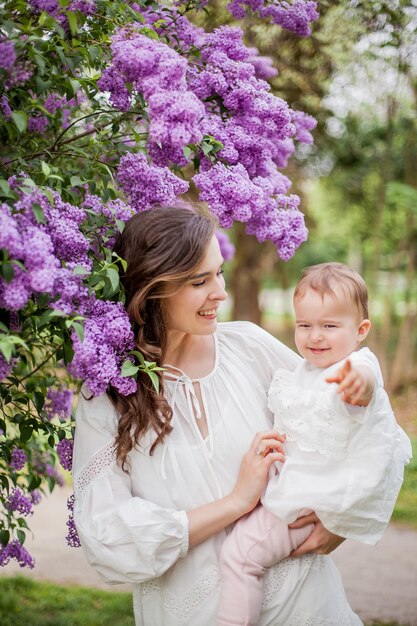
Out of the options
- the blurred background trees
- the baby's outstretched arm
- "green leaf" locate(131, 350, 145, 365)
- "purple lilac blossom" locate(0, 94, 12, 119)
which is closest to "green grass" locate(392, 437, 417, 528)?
the blurred background trees

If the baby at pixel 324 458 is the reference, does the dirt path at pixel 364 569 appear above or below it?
below

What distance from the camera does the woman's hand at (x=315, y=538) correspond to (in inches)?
96.3

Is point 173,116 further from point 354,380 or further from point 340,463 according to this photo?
point 340,463

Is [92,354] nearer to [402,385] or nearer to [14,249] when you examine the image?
[14,249]

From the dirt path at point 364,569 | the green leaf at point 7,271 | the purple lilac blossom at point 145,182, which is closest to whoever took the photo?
the green leaf at point 7,271

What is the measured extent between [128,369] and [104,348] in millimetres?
100

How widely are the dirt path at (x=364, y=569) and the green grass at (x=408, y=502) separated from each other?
0.22 meters

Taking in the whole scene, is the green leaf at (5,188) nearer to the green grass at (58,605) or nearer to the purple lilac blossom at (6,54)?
the purple lilac blossom at (6,54)

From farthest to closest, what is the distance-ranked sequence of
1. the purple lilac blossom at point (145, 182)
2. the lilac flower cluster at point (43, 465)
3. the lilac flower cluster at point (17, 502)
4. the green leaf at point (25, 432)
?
the lilac flower cluster at point (43, 465) < the lilac flower cluster at point (17, 502) < the green leaf at point (25, 432) < the purple lilac blossom at point (145, 182)

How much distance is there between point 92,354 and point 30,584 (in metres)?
3.69

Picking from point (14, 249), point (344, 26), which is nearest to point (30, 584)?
point (14, 249)

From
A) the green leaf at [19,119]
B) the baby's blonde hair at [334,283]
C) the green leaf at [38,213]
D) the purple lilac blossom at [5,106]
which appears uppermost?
the purple lilac blossom at [5,106]

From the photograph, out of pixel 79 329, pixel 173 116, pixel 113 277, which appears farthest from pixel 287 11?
pixel 79 329

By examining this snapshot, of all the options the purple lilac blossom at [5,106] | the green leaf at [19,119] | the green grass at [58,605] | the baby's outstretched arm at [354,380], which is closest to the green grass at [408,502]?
the green grass at [58,605]
